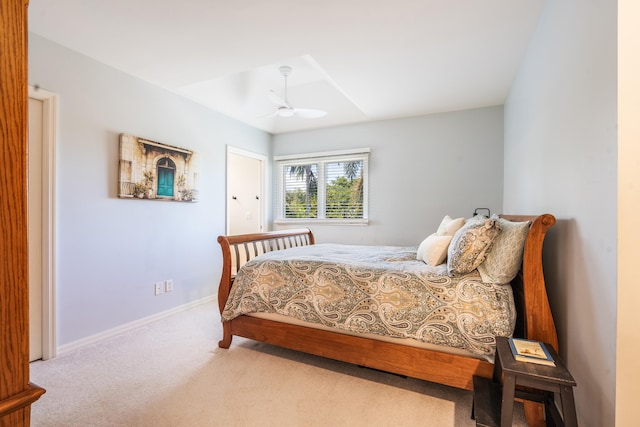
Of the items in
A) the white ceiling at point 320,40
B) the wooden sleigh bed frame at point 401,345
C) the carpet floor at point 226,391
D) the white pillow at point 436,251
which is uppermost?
the white ceiling at point 320,40

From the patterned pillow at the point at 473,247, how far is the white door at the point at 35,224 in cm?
299

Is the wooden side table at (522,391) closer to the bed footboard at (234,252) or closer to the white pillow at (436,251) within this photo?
the white pillow at (436,251)

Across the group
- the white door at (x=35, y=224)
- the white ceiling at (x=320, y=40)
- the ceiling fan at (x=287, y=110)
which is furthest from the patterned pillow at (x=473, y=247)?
the white door at (x=35, y=224)

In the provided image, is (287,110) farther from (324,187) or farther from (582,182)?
(582,182)

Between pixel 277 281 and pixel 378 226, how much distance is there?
2385mm

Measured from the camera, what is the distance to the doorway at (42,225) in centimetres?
230

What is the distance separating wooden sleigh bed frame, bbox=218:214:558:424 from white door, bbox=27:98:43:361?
53.5 inches

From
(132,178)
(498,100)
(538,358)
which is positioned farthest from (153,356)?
(498,100)

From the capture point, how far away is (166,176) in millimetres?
3275

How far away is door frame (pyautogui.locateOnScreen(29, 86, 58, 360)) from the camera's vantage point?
233 cm

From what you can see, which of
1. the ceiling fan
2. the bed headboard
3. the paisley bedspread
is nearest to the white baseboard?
the paisley bedspread

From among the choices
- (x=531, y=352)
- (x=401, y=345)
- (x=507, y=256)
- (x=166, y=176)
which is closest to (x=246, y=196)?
(x=166, y=176)

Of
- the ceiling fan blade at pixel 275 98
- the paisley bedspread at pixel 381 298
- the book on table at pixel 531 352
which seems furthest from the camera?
the ceiling fan blade at pixel 275 98

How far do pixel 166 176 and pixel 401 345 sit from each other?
2.86m
